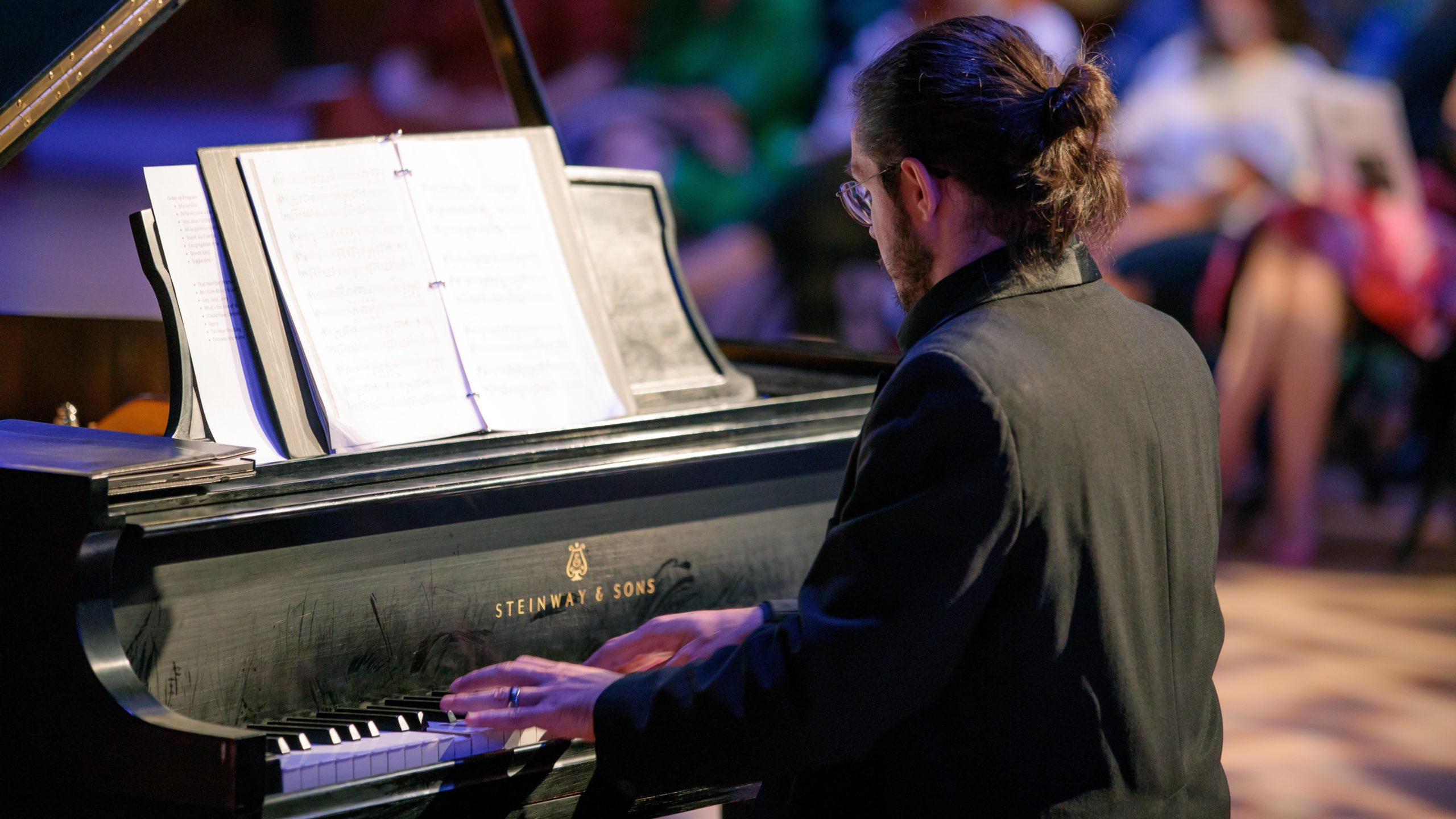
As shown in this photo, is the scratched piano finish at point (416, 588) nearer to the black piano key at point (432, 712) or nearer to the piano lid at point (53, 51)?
the black piano key at point (432, 712)

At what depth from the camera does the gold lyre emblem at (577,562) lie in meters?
1.72

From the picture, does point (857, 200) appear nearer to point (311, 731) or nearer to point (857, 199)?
point (857, 199)

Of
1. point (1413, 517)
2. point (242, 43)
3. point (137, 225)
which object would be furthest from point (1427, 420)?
point (137, 225)

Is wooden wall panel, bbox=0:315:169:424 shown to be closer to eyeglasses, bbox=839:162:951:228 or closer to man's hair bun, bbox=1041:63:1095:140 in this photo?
eyeglasses, bbox=839:162:951:228

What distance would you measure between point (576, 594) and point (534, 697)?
1.31 ft

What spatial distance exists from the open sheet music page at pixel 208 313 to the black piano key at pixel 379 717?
333 mm

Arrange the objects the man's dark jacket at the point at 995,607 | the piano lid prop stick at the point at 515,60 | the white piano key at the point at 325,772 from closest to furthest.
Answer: the man's dark jacket at the point at 995,607, the white piano key at the point at 325,772, the piano lid prop stick at the point at 515,60

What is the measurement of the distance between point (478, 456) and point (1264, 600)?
4.19 meters

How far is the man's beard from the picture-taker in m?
1.35

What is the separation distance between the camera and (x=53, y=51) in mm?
1616

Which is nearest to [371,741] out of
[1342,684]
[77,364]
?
[77,364]

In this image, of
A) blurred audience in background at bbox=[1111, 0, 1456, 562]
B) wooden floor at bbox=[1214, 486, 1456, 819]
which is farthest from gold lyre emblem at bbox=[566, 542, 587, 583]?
blurred audience in background at bbox=[1111, 0, 1456, 562]

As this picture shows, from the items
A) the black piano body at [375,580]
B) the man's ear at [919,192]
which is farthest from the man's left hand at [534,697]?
the man's ear at [919,192]

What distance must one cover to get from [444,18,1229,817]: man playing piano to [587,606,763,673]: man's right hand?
0.47 ft
